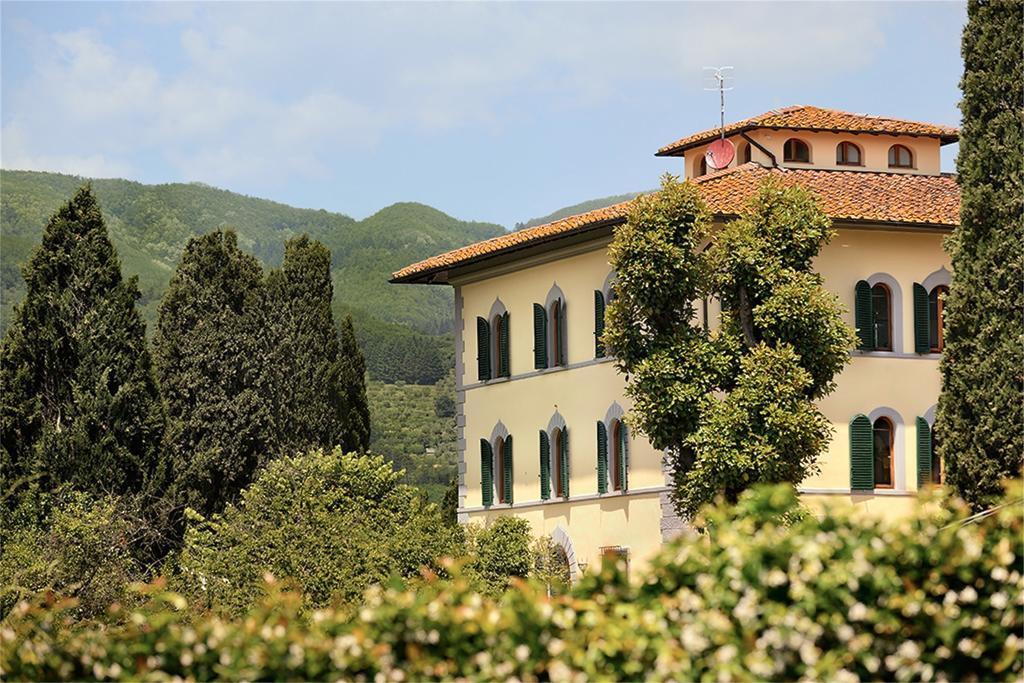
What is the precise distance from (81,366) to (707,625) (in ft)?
103

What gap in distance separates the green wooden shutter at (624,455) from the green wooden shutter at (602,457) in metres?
0.38

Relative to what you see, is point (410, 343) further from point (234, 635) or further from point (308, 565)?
point (234, 635)

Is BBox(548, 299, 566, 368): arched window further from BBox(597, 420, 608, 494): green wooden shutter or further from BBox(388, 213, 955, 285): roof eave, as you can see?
BBox(597, 420, 608, 494): green wooden shutter

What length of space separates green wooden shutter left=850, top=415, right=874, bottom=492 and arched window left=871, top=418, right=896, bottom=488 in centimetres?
26

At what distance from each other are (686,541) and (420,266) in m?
34.6

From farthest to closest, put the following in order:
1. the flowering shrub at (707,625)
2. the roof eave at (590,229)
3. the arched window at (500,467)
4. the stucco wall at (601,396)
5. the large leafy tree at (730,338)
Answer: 1. the arched window at (500,467)
2. the stucco wall at (601,396)
3. the roof eave at (590,229)
4. the large leafy tree at (730,338)
5. the flowering shrub at (707,625)

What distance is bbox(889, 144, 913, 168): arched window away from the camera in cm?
4100

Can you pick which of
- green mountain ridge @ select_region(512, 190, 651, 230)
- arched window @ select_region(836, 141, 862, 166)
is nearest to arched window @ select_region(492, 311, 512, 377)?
arched window @ select_region(836, 141, 862, 166)

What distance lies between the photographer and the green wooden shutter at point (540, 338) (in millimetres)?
39250

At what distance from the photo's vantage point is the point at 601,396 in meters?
37.5

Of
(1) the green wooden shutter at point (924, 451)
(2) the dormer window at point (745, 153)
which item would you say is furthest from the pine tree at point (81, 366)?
(1) the green wooden shutter at point (924, 451)

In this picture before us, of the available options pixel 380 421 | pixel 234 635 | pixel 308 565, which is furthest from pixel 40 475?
pixel 380 421

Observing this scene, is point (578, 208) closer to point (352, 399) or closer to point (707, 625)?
point (352, 399)

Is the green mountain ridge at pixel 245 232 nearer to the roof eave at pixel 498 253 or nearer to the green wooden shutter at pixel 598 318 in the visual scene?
the roof eave at pixel 498 253
